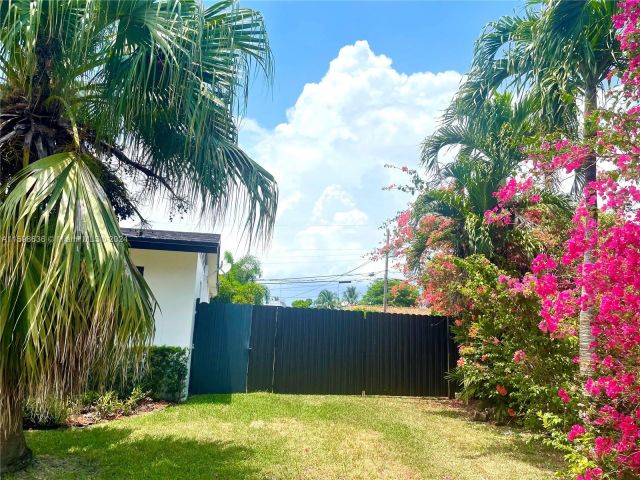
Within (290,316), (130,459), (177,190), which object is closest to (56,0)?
(177,190)

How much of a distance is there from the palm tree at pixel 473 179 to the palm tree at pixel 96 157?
4721mm

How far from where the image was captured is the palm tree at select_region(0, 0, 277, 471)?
3.34 metres

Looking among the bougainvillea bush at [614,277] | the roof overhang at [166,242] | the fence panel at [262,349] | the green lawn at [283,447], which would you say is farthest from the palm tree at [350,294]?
the bougainvillea bush at [614,277]

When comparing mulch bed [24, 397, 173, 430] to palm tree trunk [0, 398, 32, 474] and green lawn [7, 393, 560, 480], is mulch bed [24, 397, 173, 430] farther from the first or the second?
palm tree trunk [0, 398, 32, 474]

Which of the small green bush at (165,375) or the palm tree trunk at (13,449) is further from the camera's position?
the small green bush at (165,375)

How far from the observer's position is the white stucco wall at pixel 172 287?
26.4ft

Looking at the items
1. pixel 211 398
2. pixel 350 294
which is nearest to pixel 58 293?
pixel 211 398

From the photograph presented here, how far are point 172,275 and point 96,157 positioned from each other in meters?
3.78

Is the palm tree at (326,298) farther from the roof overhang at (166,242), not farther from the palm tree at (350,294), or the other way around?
the roof overhang at (166,242)

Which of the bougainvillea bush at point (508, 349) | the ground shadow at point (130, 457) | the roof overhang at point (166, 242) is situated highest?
the roof overhang at point (166, 242)

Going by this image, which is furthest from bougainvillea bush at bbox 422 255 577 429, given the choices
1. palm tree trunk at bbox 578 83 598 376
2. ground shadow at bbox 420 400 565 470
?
palm tree trunk at bbox 578 83 598 376

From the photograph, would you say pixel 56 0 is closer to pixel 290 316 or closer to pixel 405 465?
pixel 405 465

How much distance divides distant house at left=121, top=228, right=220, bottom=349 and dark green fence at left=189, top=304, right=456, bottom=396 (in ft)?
2.68

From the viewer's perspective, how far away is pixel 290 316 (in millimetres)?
9602
